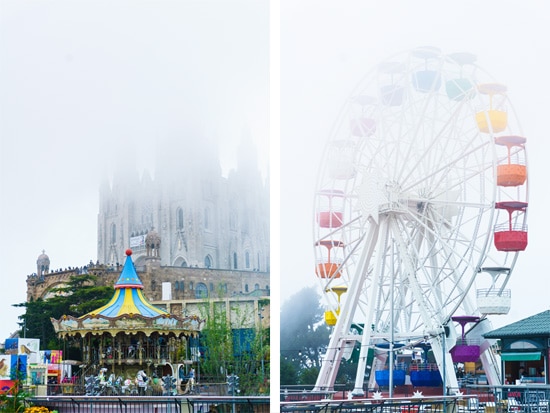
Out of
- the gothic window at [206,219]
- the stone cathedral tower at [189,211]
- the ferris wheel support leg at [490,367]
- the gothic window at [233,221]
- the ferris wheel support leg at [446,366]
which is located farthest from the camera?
the gothic window at [206,219]

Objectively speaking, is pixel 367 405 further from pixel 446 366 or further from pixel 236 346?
pixel 236 346

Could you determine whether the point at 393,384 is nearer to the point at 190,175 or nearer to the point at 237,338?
the point at 237,338

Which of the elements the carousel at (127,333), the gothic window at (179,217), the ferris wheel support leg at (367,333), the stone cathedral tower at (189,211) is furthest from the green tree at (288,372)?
the ferris wheel support leg at (367,333)

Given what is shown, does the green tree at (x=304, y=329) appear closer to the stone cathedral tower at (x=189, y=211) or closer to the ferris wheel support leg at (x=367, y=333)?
the stone cathedral tower at (x=189, y=211)

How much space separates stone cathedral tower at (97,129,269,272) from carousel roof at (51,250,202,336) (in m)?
2.13

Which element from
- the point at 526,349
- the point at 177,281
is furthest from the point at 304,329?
the point at 526,349

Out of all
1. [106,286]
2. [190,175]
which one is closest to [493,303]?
[190,175]

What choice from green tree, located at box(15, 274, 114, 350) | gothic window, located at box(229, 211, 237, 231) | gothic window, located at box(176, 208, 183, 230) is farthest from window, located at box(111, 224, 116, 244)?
gothic window, located at box(229, 211, 237, 231)

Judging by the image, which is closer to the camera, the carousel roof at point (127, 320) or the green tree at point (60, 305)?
the carousel roof at point (127, 320)

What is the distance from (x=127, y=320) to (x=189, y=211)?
662 cm

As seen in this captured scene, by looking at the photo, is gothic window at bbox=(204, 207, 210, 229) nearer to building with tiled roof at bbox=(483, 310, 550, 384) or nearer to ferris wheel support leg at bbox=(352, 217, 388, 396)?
ferris wheel support leg at bbox=(352, 217, 388, 396)

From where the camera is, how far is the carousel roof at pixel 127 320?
11.1 m

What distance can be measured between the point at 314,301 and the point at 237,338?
7216mm

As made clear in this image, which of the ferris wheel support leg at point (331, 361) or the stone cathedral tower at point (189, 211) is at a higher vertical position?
the stone cathedral tower at point (189, 211)
